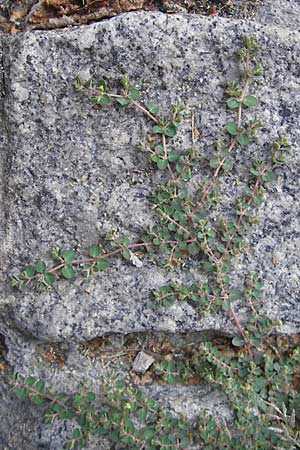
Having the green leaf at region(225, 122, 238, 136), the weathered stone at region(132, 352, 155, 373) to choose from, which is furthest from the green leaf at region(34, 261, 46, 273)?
the green leaf at region(225, 122, 238, 136)

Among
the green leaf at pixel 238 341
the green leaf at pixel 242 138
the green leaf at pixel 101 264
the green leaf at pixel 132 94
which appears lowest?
the green leaf at pixel 238 341

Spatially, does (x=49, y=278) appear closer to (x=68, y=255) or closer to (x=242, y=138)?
(x=68, y=255)

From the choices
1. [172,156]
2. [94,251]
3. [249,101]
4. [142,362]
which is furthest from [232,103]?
[142,362]

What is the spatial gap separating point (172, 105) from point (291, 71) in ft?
1.15

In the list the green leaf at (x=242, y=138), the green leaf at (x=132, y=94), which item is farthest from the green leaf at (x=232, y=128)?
the green leaf at (x=132, y=94)

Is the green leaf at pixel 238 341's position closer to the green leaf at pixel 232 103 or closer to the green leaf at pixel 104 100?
the green leaf at pixel 232 103

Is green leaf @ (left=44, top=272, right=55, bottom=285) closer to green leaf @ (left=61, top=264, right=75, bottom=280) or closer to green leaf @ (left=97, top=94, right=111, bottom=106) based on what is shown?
green leaf @ (left=61, top=264, right=75, bottom=280)

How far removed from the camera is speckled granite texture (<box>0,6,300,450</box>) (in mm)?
1675

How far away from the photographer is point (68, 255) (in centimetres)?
170

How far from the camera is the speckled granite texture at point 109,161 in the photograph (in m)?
1.67

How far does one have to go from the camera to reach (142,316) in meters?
1.73

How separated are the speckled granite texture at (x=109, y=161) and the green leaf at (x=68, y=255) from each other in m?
0.03

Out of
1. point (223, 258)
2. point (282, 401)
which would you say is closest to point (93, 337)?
point (223, 258)

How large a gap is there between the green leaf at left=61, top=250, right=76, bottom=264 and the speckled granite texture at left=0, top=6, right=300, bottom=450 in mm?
26
